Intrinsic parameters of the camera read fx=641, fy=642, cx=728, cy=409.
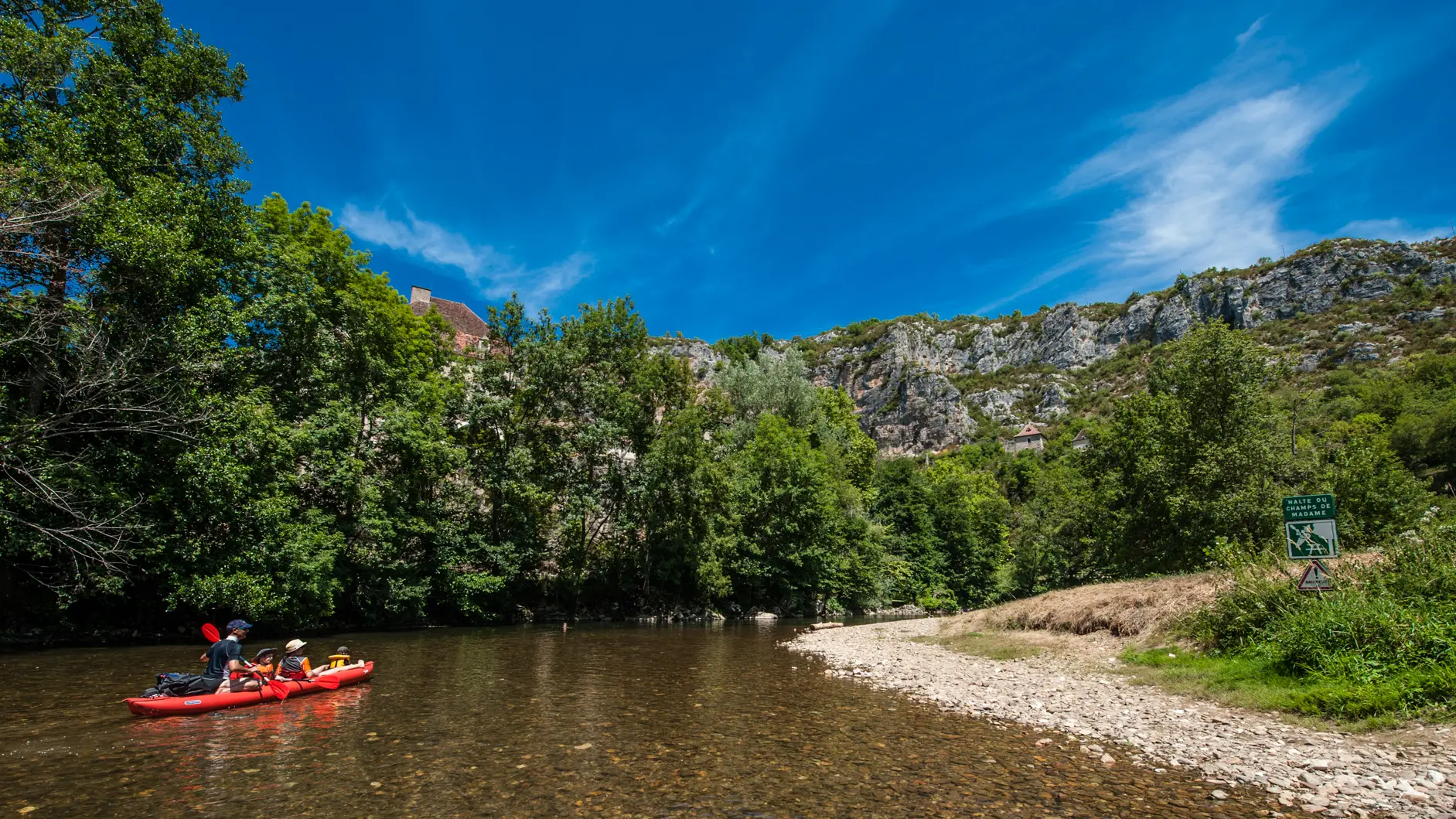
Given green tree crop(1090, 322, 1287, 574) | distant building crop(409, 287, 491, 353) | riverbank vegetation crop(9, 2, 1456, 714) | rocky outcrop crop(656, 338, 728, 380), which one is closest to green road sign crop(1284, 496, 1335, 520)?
riverbank vegetation crop(9, 2, 1456, 714)

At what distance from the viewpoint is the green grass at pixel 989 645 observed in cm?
1806

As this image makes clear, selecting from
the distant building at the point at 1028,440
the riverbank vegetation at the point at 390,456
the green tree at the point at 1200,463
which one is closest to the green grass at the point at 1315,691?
the riverbank vegetation at the point at 390,456

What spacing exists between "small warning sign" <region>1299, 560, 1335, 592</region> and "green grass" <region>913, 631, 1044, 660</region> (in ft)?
→ 23.5

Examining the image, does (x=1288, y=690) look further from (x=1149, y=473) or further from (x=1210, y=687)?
(x=1149, y=473)

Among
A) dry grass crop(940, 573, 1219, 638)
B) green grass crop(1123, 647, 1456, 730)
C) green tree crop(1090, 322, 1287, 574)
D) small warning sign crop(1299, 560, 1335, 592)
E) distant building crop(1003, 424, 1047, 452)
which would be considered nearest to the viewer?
green grass crop(1123, 647, 1456, 730)

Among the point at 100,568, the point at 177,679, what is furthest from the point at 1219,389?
the point at 100,568

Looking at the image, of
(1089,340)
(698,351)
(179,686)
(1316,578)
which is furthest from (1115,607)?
(1089,340)

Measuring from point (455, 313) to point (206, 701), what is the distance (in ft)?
187

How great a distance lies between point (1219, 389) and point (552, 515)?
1271 inches

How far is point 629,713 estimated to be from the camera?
40.4 ft

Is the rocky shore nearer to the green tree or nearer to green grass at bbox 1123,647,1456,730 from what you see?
green grass at bbox 1123,647,1456,730

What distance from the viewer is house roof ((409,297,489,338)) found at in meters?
60.5

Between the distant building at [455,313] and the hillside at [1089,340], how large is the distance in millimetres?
48418

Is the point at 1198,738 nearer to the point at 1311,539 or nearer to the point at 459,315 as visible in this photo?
the point at 1311,539
